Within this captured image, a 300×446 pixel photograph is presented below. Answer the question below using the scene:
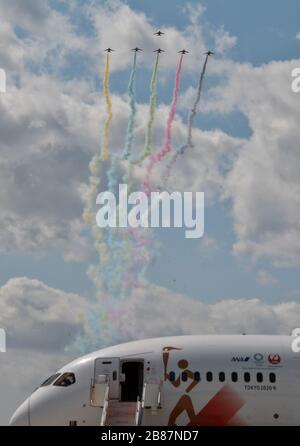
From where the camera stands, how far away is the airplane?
5094 centimetres

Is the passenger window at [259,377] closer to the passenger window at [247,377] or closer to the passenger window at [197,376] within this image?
the passenger window at [247,377]

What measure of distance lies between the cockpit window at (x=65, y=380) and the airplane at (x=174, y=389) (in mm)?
34

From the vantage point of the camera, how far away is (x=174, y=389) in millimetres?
51312

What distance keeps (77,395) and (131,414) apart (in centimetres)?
338

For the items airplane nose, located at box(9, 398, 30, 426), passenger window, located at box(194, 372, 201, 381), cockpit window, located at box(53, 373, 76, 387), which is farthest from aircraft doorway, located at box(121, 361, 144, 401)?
airplane nose, located at box(9, 398, 30, 426)

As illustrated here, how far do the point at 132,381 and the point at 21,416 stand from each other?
258 inches

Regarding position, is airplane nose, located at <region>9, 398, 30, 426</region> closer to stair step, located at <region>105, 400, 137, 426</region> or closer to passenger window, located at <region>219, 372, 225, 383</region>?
stair step, located at <region>105, 400, 137, 426</region>

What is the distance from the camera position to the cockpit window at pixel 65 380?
52219 millimetres

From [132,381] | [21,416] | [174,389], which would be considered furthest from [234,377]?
[21,416]

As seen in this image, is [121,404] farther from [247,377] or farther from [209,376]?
[247,377]

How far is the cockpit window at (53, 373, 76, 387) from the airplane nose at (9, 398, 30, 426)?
201cm

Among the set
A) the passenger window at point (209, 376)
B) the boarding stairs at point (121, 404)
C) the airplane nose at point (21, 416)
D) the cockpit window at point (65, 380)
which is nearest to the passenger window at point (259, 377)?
the passenger window at point (209, 376)
